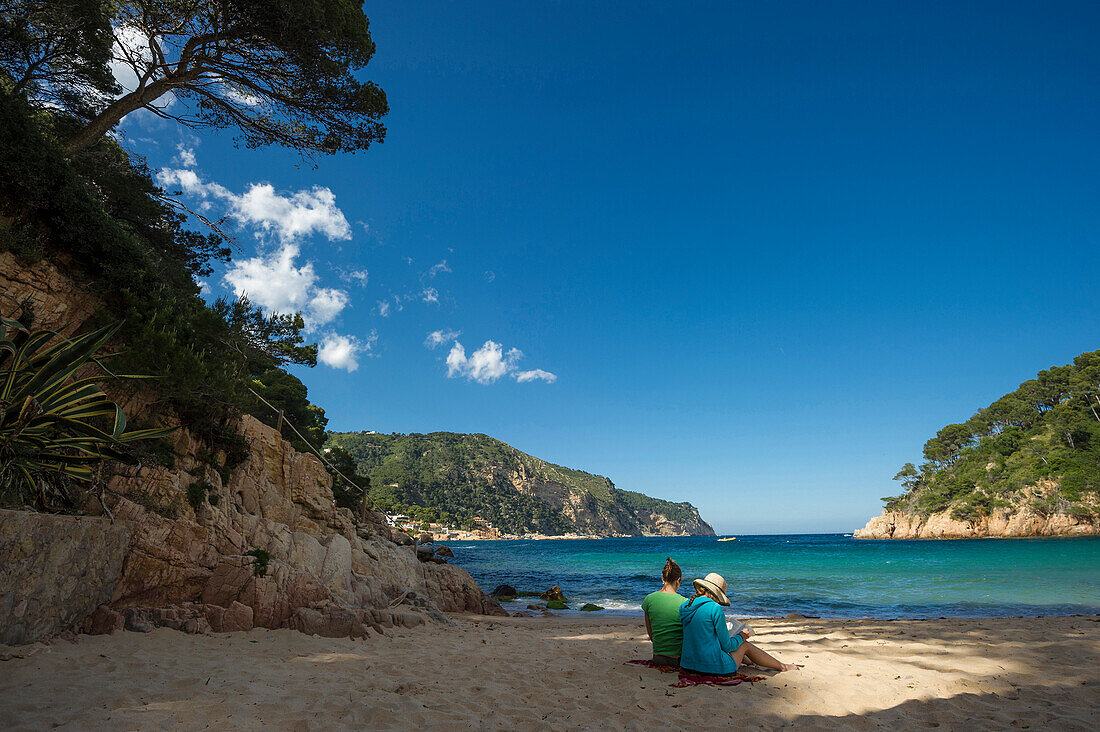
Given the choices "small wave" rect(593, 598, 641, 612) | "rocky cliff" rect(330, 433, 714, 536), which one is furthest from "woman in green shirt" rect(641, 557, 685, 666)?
"rocky cliff" rect(330, 433, 714, 536)

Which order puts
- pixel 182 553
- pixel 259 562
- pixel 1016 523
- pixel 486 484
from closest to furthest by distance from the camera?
pixel 182 553 → pixel 259 562 → pixel 1016 523 → pixel 486 484

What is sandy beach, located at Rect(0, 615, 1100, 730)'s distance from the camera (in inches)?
150

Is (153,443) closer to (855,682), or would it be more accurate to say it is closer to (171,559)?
(171,559)

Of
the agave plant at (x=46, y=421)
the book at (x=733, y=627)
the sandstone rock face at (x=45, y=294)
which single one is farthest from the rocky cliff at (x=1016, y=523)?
the sandstone rock face at (x=45, y=294)

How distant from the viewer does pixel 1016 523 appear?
2115 inches

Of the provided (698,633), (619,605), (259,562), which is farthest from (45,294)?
(619,605)

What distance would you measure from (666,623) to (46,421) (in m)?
8.21

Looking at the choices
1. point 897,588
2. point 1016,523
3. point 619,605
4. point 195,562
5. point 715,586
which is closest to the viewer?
point 715,586

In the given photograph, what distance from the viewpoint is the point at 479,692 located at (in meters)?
4.93

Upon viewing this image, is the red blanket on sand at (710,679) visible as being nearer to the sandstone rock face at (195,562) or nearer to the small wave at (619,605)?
the sandstone rock face at (195,562)

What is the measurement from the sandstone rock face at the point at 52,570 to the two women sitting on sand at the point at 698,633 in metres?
6.39

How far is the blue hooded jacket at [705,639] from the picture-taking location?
514cm

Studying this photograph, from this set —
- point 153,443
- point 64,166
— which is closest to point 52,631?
point 153,443

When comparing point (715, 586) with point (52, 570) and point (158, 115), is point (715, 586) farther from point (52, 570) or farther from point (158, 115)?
point (158, 115)
